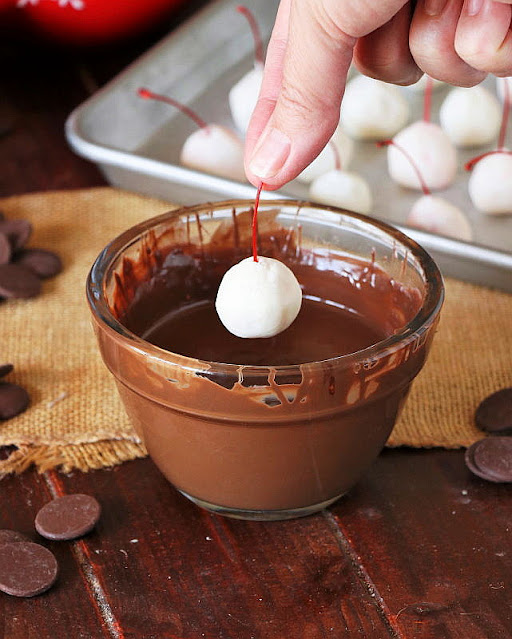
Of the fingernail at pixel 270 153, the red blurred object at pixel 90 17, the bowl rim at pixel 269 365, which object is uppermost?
the fingernail at pixel 270 153

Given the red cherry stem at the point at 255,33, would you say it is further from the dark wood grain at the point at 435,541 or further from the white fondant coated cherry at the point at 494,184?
the dark wood grain at the point at 435,541

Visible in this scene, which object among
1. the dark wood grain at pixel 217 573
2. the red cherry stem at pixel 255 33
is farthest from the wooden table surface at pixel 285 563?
the red cherry stem at pixel 255 33

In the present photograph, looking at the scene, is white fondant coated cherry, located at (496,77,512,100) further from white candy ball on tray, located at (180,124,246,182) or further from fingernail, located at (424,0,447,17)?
fingernail, located at (424,0,447,17)

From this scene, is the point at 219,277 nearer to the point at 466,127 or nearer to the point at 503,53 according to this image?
the point at 503,53

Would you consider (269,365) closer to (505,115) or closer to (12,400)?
(12,400)

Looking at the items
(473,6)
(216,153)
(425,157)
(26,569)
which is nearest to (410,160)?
(425,157)

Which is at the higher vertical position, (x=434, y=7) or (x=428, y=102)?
(x=434, y=7)
